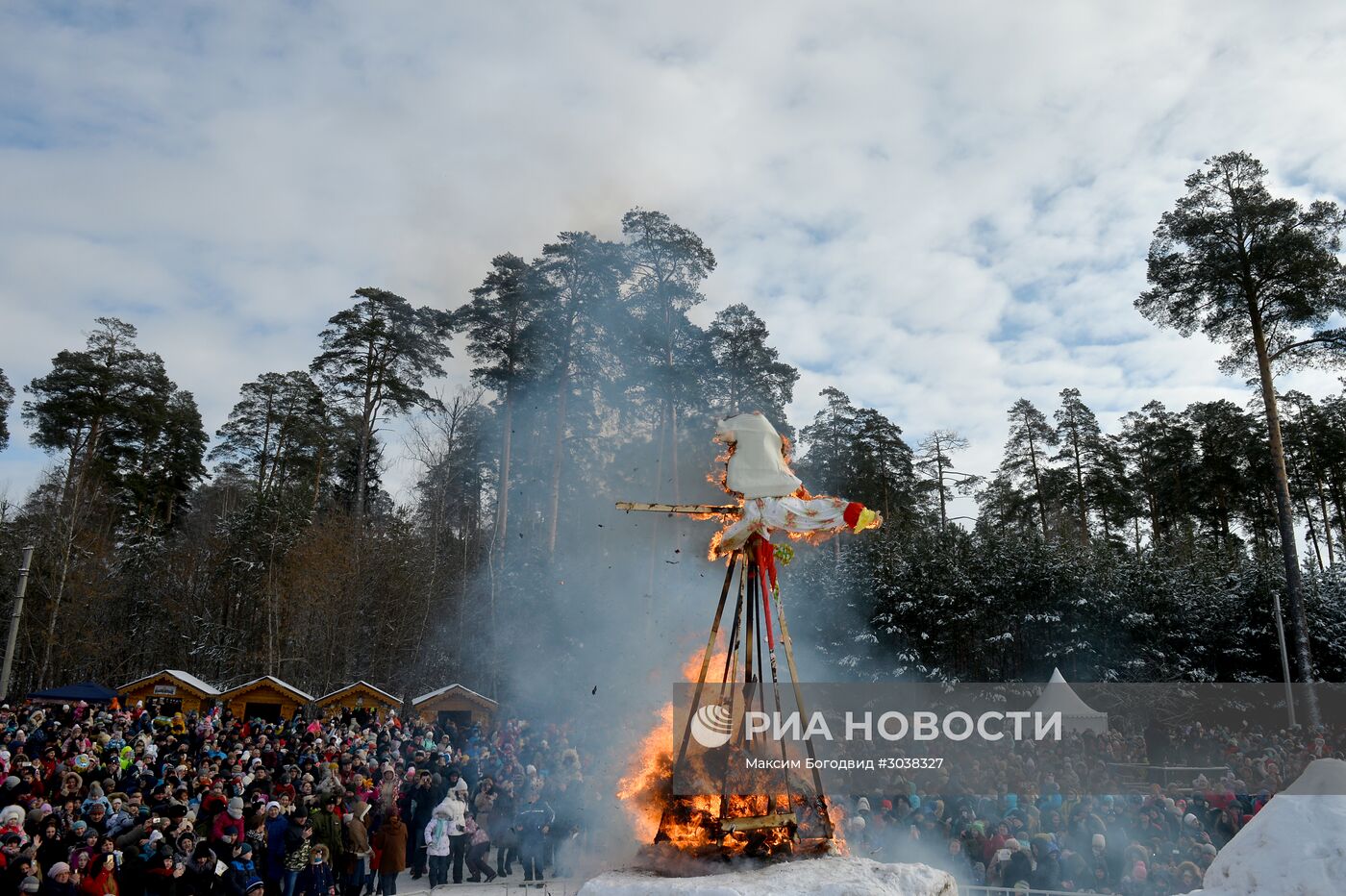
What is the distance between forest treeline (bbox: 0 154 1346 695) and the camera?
26.3 metres

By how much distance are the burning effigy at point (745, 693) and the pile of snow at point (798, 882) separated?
1.55 ft

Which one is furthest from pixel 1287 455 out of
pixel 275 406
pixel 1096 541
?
pixel 275 406

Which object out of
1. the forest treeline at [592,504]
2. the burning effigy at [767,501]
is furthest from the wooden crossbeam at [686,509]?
the forest treeline at [592,504]

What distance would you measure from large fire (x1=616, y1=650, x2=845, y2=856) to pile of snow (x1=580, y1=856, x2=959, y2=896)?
347 millimetres

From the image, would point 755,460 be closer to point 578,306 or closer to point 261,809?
point 261,809

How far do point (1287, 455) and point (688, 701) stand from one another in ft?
140

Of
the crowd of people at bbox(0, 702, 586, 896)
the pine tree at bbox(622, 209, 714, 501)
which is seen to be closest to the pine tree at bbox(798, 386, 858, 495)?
the pine tree at bbox(622, 209, 714, 501)

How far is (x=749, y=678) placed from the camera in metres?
9.05

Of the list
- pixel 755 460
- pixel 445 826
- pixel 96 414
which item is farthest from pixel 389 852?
pixel 96 414

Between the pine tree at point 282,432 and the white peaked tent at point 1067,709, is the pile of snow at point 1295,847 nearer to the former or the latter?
the white peaked tent at point 1067,709

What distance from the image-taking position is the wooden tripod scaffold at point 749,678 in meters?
8.41

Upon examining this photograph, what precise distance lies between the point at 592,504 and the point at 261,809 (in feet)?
79.8

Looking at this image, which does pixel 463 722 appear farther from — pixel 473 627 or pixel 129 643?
pixel 129 643

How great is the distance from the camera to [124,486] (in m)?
37.8
